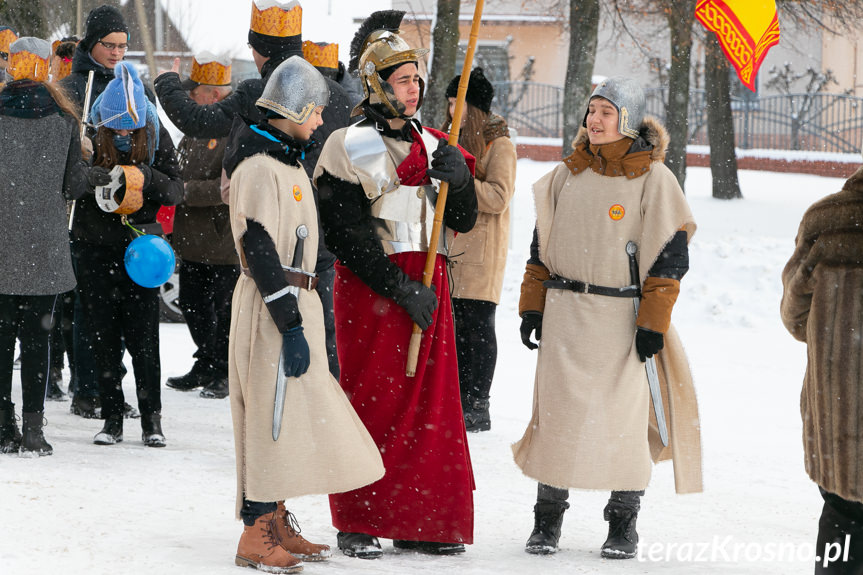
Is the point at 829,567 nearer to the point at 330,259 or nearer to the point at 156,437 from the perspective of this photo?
the point at 330,259

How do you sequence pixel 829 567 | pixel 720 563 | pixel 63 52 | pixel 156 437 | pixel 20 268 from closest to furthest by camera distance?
pixel 829 567
pixel 720 563
pixel 20 268
pixel 156 437
pixel 63 52

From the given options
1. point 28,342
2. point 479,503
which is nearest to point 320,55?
point 28,342

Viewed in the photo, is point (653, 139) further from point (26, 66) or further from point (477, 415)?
point (26, 66)

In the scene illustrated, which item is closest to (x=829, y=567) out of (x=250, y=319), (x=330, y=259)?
(x=250, y=319)

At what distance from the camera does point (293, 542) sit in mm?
4391

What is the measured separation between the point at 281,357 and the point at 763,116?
23.1 metres

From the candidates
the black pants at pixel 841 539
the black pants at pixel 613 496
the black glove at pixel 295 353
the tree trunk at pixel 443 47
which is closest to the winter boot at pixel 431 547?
the black pants at pixel 613 496

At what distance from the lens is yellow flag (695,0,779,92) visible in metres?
9.03

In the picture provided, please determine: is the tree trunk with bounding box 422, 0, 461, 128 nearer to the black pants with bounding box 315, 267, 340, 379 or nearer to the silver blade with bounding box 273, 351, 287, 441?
the black pants with bounding box 315, 267, 340, 379

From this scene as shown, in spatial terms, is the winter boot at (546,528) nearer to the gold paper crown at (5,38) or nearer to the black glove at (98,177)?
the black glove at (98,177)

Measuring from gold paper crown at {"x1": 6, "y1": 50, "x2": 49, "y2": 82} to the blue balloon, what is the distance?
920mm

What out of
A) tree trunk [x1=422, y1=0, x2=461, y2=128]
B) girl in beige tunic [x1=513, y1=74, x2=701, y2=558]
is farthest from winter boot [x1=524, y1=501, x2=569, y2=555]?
tree trunk [x1=422, y1=0, x2=461, y2=128]

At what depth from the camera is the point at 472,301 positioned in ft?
23.0

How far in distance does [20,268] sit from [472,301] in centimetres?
259
